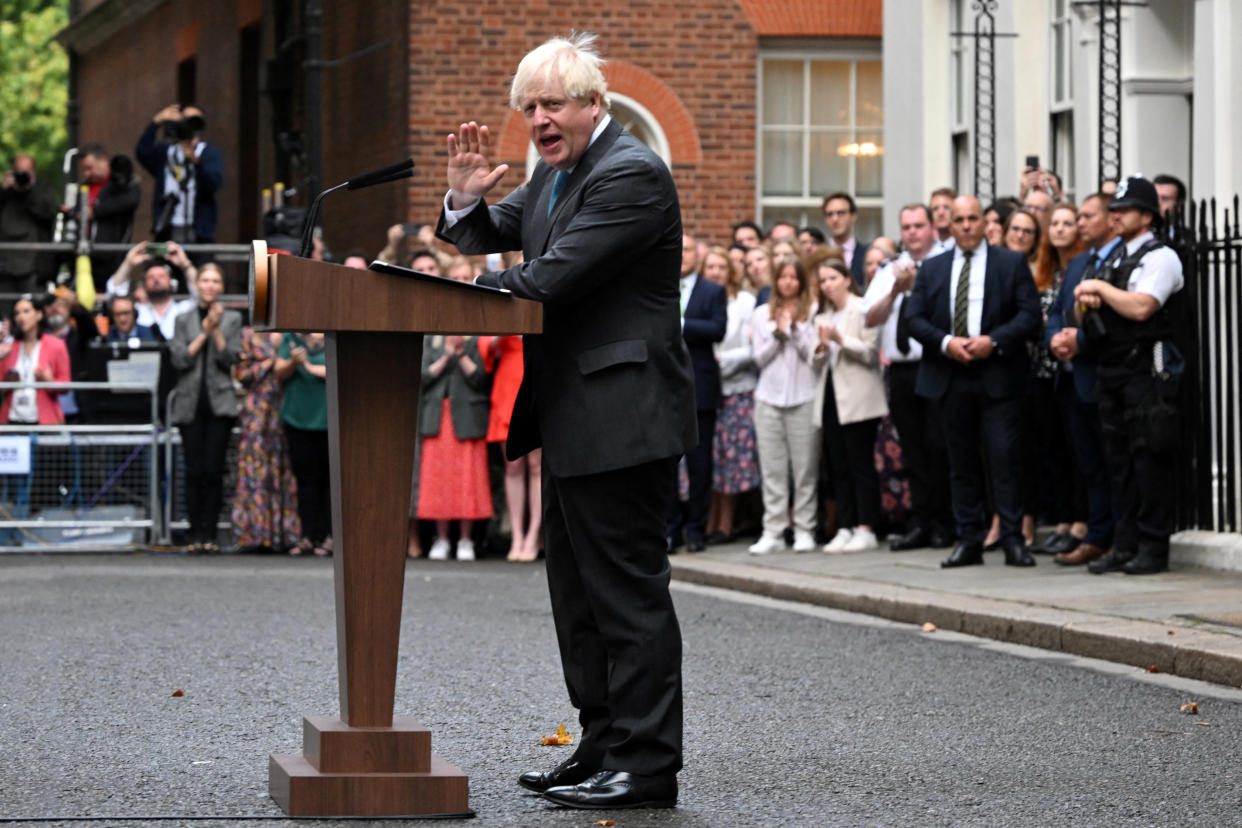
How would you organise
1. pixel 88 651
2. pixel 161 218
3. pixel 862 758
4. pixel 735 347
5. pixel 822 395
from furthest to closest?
pixel 161 218
pixel 735 347
pixel 822 395
pixel 88 651
pixel 862 758

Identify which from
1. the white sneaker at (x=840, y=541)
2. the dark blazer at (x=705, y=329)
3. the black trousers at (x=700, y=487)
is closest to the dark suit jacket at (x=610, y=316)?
the white sneaker at (x=840, y=541)

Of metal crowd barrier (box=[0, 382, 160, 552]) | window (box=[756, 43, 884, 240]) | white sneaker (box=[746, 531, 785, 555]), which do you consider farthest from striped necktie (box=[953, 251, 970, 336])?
window (box=[756, 43, 884, 240])

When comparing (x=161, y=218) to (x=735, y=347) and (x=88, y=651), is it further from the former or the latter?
(x=88, y=651)

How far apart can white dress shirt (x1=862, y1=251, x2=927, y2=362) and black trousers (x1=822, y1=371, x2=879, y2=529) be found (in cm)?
48

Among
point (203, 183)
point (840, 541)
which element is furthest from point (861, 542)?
point (203, 183)

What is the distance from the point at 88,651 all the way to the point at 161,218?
1317 cm

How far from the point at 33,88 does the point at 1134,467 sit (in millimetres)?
49821

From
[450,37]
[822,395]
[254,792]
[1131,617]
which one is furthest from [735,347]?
[254,792]

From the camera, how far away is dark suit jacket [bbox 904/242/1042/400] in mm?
12367

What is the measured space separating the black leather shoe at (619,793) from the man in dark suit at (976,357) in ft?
22.8

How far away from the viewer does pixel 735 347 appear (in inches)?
606

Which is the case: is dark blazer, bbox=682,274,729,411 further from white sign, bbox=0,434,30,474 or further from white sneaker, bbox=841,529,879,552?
white sign, bbox=0,434,30,474

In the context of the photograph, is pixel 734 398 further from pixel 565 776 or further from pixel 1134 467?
pixel 565 776

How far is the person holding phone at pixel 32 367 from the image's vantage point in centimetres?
1689
